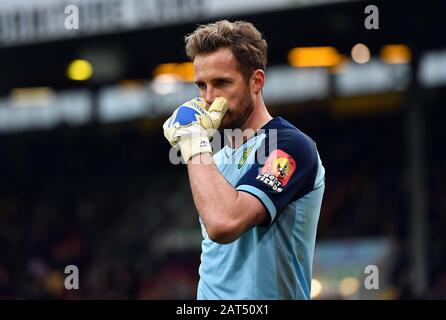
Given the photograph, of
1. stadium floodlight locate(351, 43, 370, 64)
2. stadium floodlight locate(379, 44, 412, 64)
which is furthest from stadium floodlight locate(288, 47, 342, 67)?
stadium floodlight locate(379, 44, 412, 64)

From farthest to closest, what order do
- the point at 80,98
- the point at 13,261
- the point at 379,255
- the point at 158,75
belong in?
the point at 80,98 < the point at 13,261 < the point at 158,75 < the point at 379,255

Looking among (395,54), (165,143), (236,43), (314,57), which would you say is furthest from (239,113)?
(165,143)

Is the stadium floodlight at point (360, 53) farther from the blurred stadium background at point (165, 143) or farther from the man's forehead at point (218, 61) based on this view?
the man's forehead at point (218, 61)

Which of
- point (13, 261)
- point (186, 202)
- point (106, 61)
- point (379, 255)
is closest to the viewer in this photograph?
point (379, 255)

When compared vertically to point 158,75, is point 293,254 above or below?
below

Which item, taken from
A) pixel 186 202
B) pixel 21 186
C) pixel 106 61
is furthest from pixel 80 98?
pixel 106 61

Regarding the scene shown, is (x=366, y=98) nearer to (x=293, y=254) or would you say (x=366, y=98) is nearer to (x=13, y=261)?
(x=13, y=261)

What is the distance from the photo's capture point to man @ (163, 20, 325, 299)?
391cm

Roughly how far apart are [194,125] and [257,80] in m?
0.40

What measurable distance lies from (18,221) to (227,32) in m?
22.7

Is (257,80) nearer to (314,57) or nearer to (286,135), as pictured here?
(286,135)

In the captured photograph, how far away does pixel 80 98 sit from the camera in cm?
2725

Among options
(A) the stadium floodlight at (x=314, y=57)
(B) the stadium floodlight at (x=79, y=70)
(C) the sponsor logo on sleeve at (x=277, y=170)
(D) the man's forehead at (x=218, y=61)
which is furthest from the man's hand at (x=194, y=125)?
(B) the stadium floodlight at (x=79, y=70)

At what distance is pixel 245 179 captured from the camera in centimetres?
404
